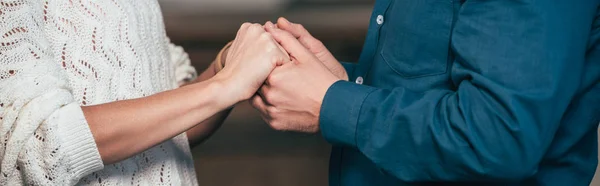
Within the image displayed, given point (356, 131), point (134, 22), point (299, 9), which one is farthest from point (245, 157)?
point (356, 131)

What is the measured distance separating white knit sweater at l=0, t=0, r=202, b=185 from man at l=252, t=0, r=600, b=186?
0.90 ft

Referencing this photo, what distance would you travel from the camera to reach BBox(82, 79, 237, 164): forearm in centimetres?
117

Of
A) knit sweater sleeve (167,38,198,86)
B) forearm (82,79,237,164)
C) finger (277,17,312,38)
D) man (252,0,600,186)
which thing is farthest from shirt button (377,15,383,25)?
knit sweater sleeve (167,38,198,86)

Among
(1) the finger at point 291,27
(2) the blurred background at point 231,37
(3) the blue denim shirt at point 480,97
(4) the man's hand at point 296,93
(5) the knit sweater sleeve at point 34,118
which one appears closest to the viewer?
(3) the blue denim shirt at point 480,97

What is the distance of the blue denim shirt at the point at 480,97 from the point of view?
3.23 ft

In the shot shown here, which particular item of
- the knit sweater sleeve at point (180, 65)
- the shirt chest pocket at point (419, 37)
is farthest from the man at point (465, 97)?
the knit sweater sleeve at point (180, 65)

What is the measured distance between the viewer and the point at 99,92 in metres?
1.27

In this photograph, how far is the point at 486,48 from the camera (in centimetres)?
101

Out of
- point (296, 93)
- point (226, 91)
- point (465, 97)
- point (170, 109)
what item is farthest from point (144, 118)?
point (465, 97)

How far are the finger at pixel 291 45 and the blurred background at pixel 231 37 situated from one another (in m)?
2.31

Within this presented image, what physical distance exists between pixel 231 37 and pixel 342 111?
3671mm

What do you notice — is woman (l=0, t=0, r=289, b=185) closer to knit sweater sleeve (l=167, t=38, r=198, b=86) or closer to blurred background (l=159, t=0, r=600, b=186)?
knit sweater sleeve (l=167, t=38, r=198, b=86)

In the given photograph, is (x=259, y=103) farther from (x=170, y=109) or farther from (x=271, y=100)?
(x=170, y=109)

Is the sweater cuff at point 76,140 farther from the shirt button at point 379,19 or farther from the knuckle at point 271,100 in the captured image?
the shirt button at point 379,19
